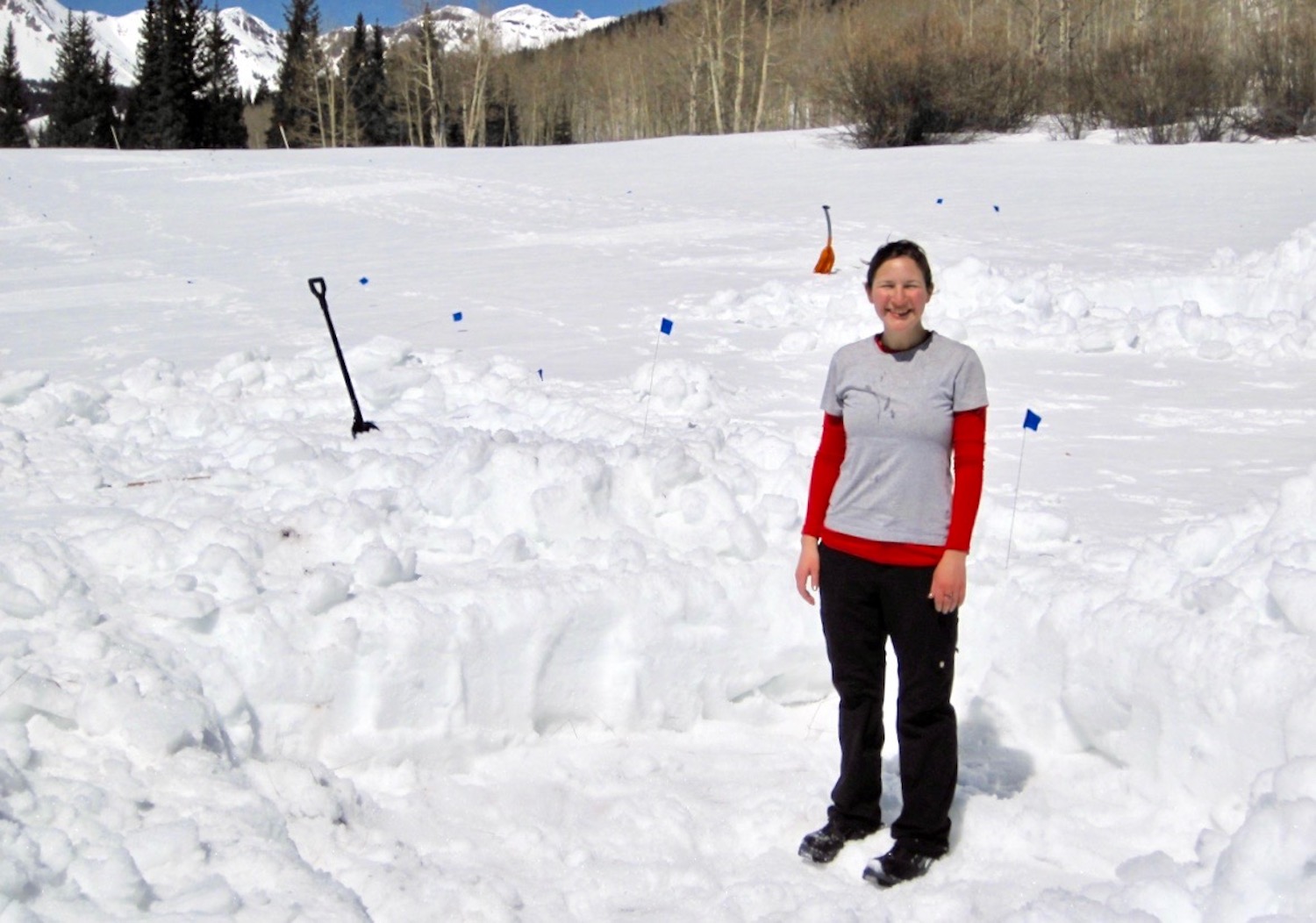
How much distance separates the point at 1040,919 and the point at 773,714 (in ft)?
4.88

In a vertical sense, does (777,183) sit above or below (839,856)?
above

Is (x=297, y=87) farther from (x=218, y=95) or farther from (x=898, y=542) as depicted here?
(x=898, y=542)

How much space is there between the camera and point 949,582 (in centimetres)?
274

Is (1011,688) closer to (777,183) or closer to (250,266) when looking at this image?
(250,266)

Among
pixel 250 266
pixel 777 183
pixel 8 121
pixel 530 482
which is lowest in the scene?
pixel 530 482

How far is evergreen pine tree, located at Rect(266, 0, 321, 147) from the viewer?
54.8 m

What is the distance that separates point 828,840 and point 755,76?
189 feet

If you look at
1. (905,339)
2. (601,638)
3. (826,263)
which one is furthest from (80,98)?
(905,339)

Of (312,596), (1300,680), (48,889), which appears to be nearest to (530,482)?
(312,596)

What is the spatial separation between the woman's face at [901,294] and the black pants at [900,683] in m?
0.59

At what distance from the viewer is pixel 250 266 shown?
11.9 metres

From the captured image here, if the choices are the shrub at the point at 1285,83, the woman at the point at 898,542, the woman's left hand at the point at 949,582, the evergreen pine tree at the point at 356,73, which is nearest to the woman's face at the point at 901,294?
the woman at the point at 898,542

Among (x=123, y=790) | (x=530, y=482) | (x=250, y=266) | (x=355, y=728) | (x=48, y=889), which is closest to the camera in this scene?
(x=48, y=889)

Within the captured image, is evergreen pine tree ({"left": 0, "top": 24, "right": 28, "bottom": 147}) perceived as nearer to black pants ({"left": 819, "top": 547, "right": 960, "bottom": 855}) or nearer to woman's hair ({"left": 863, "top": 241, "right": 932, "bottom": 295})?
woman's hair ({"left": 863, "top": 241, "right": 932, "bottom": 295})
